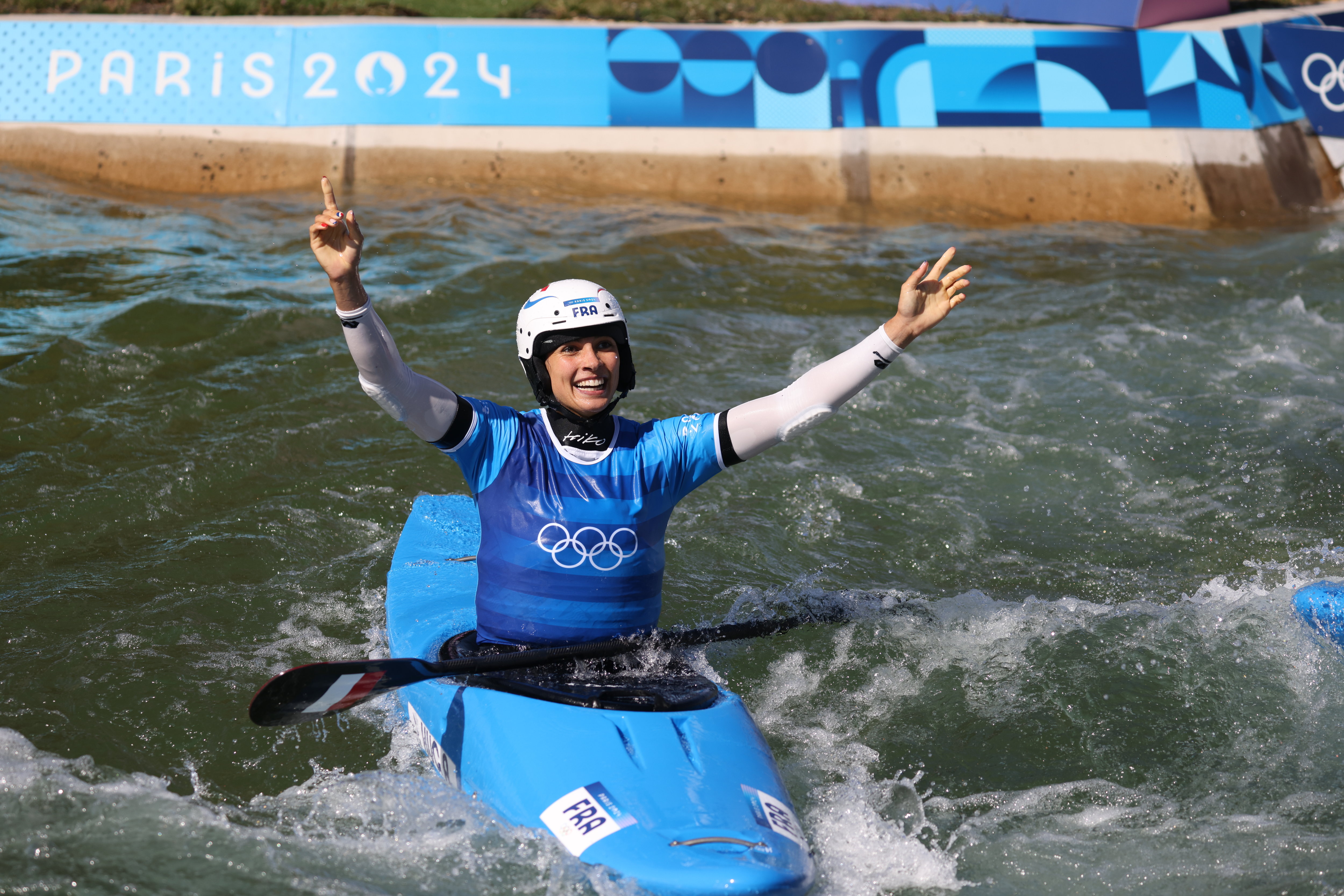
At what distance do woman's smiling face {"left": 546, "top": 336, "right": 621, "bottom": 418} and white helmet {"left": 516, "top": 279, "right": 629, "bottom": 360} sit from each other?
60 millimetres

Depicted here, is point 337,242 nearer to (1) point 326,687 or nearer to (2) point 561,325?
(2) point 561,325

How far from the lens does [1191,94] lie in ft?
41.2

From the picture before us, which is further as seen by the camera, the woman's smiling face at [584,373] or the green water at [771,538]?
the woman's smiling face at [584,373]

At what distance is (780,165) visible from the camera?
40.1 feet

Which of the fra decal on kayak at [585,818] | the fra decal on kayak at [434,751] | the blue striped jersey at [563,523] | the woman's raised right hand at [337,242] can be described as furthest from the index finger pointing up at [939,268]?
the fra decal on kayak at [434,751]

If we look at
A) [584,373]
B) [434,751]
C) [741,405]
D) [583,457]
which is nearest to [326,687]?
[434,751]

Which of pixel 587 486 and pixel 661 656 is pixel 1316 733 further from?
pixel 587 486

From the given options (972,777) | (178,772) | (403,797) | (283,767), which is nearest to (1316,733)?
(972,777)

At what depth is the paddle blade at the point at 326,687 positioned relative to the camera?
342cm

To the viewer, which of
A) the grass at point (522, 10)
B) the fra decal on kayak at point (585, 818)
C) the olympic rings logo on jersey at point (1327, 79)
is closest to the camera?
the fra decal on kayak at point (585, 818)

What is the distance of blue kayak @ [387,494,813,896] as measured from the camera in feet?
9.90

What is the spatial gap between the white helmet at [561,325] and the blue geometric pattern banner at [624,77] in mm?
8983

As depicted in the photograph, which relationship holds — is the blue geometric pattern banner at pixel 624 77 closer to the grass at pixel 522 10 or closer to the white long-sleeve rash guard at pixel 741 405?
the grass at pixel 522 10

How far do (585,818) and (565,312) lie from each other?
5.14ft
